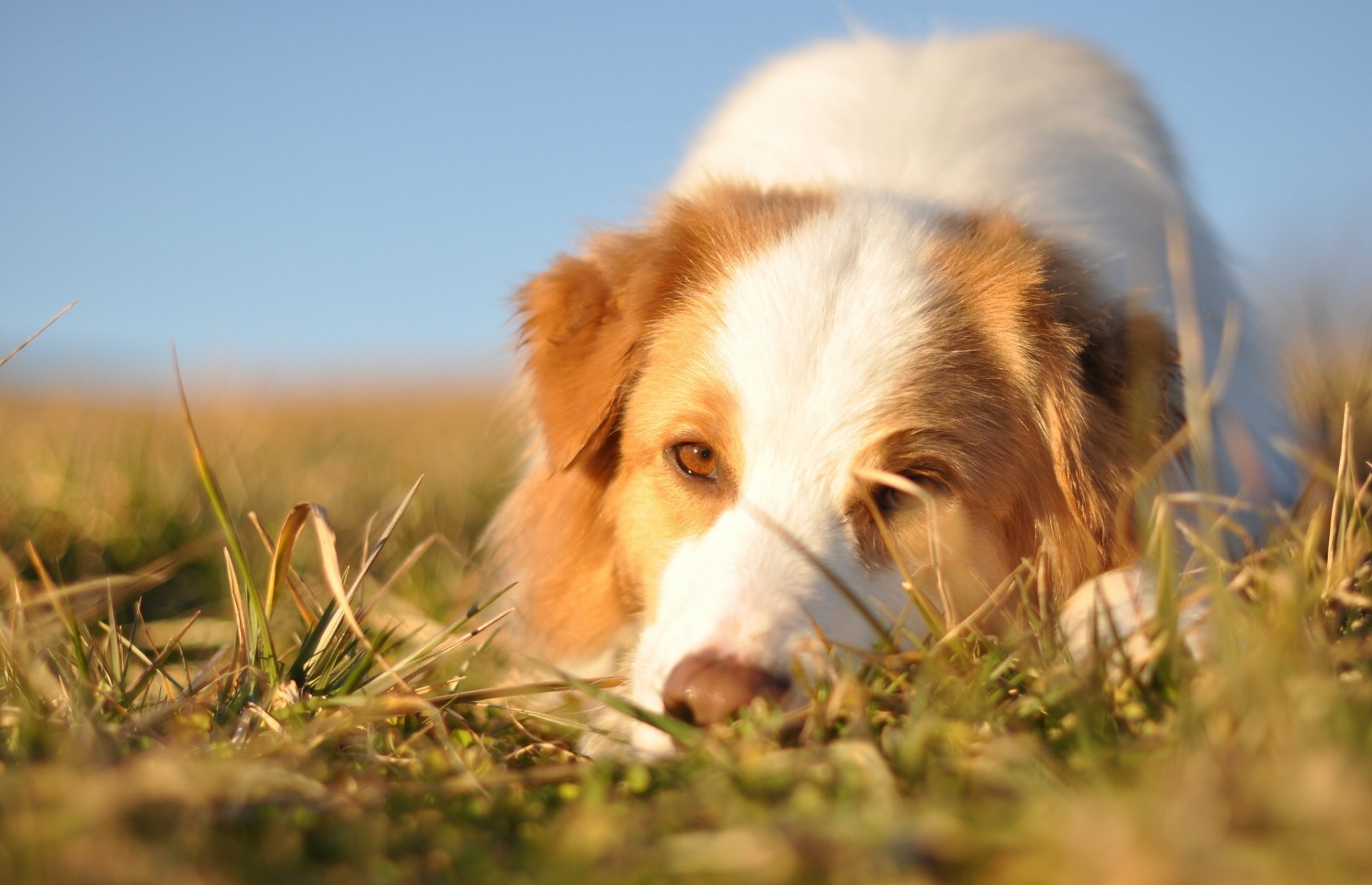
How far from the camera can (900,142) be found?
136 inches

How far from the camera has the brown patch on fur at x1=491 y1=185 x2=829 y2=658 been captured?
8.81 feet

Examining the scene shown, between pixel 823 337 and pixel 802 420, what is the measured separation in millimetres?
214

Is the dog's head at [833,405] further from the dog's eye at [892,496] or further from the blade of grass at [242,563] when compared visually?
the blade of grass at [242,563]

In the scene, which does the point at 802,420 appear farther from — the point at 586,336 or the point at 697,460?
the point at 586,336

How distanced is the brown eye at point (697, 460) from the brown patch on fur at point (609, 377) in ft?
0.17

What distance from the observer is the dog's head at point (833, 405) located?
2.30 metres

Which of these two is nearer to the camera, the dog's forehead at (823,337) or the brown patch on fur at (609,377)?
the dog's forehead at (823,337)

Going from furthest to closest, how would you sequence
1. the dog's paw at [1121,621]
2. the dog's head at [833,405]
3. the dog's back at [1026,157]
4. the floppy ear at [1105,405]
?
the dog's back at [1026,157]
the floppy ear at [1105,405]
the dog's head at [833,405]
the dog's paw at [1121,621]

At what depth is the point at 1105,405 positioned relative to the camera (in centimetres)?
252

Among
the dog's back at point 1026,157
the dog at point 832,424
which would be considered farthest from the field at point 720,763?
the dog's back at point 1026,157

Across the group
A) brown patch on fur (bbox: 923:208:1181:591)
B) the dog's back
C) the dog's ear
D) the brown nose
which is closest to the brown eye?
the dog's ear

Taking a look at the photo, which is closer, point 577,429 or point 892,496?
point 892,496

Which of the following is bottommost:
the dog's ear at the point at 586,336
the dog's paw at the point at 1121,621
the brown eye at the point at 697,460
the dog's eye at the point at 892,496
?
the dog's paw at the point at 1121,621

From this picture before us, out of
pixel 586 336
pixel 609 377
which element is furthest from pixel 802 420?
pixel 586 336
